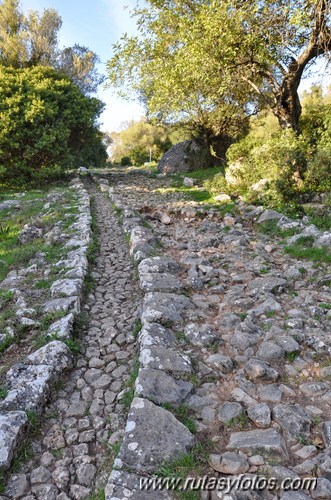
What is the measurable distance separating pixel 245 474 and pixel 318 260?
5176 millimetres

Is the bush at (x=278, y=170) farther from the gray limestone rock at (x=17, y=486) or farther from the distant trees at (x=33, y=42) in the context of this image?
the distant trees at (x=33, y=42)

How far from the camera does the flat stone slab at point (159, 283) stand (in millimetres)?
6059

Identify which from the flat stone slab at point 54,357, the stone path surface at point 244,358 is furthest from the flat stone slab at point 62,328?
the stone path surface at point 244,358

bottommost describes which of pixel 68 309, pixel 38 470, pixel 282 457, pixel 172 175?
pixel 38 470

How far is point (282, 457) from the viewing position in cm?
292

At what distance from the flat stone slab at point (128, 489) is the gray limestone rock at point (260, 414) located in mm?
1152

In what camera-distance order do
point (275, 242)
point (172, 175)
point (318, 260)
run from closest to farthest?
point (318, 260) < point (275, 242) < point (172, 175)

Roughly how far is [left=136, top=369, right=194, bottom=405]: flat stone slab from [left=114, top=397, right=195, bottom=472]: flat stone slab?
0.18 m

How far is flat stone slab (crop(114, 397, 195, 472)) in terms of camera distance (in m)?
2.90

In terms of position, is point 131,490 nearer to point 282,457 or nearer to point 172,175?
point 282,457

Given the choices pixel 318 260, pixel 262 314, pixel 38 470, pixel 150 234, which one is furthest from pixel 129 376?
pixel 150 234

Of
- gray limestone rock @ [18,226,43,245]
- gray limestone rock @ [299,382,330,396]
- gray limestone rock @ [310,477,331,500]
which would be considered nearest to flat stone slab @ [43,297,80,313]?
gray limestone rock @ [299,382,330,396]

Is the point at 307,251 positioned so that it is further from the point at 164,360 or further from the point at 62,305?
the point at 62,305

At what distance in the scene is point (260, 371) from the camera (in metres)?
3.91
